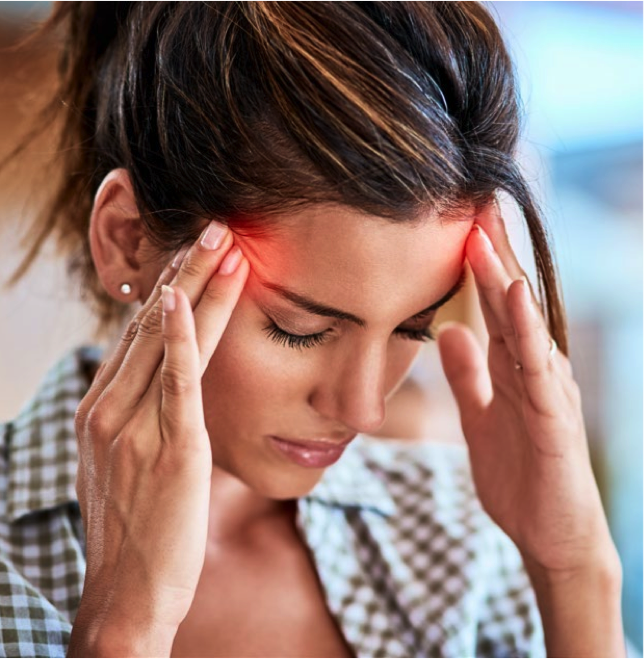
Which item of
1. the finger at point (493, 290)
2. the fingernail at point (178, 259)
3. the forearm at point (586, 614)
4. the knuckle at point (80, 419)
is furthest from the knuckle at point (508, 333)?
the knuckle at point (80, 419)

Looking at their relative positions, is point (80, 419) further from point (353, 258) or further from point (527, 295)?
point (527, 295)

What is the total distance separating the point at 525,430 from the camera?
129 centimetres

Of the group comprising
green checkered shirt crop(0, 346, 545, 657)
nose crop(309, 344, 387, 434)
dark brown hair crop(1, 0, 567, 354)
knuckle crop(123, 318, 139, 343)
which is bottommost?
green checkered shirt crop(0, 346, 545, 657)

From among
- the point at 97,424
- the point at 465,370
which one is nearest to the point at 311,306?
the point at 97,424

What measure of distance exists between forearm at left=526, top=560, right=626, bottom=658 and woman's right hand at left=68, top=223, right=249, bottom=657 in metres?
0.52

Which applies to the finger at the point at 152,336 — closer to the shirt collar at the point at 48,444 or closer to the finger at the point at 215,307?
the finger at the point at 215,307

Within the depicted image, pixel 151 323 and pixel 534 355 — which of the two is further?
pixel 534 355

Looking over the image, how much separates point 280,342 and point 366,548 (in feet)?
1.68

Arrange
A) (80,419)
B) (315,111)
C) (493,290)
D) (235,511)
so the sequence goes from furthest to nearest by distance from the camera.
→ (235,511), (493,290), (80,419), (315,111)

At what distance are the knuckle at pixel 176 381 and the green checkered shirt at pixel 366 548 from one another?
1.14 feet

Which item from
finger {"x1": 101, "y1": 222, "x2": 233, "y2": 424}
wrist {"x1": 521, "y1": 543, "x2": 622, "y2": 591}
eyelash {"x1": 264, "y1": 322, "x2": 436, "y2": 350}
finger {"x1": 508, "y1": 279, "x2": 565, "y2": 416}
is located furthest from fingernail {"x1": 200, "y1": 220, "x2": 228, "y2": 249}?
wrist {"x1": 521, "y1": 543, "x2": 622, "y2": 591}

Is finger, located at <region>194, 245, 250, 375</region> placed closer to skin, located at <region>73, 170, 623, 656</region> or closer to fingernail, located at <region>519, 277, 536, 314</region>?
skin, located at <region>73, 170, 623, 656</region>

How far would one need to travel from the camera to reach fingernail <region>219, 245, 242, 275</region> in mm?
977

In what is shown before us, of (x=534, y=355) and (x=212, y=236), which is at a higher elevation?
(x=212, y=236)
